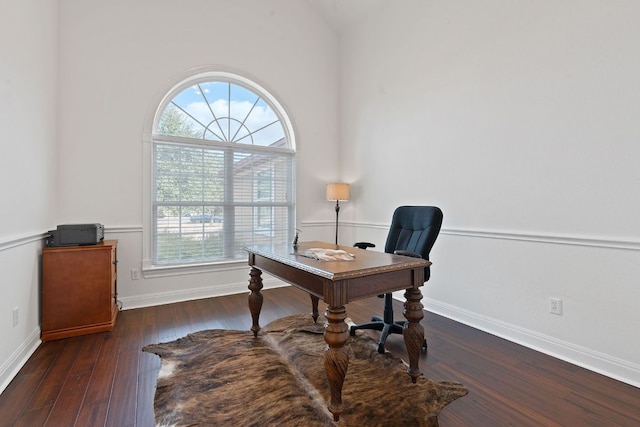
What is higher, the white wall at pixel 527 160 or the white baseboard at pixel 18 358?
the white wall at pixel 527 160

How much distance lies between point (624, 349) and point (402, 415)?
5.15 feet

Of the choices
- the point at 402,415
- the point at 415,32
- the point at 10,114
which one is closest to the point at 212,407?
the point at 402,415

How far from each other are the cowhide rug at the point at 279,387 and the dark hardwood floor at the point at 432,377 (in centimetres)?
10

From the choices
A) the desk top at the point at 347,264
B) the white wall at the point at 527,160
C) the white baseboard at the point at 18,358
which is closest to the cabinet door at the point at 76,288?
the white baseboard at the point at 18,358

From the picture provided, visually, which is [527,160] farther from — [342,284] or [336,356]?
[336,356]

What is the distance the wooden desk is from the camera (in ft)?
4.97

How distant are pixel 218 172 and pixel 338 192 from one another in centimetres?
153

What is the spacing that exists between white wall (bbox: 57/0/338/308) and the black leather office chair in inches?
82.0

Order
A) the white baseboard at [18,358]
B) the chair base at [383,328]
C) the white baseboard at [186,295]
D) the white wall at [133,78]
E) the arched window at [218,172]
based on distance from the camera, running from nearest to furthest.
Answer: the white baseboard at [18,358] < the chair base at [383,328] < the white wall at [133,78] < the white baseboard at [186,295] < the arched window at [218,172]

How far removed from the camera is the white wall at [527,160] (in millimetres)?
1976

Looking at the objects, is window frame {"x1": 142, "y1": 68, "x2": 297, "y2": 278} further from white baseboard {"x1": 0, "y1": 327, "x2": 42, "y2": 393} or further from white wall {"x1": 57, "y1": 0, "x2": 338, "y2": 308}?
white baseboard {"x1": 0, "y1": 327, "x2": 42, "y2": 393}

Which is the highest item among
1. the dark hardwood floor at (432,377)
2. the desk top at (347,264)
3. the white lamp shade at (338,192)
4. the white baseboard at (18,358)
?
the white lamp shade at (338,192)

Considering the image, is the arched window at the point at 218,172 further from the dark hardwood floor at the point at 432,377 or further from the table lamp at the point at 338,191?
the dark hardwood floor at the point at 432,377

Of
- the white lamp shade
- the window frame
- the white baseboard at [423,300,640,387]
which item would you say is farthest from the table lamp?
the white baseboard at [423,300,640,387]
